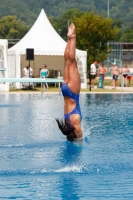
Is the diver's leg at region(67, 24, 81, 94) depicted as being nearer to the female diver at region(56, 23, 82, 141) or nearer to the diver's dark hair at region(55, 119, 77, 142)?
the female diver at region(56, 23, 82, 141)

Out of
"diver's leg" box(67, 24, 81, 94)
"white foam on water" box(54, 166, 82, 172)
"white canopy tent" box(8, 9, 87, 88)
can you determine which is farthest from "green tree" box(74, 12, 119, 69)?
"white foam on water" box(54, 166, 82, 172)

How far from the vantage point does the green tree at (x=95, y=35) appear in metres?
36.6

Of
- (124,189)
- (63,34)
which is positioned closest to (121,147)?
(124,189)

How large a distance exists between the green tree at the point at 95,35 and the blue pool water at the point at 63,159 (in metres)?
20.0

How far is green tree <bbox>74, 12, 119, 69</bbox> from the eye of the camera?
36.6m

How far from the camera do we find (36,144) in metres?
11.4

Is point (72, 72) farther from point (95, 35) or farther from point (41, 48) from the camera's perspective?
point (95, 35)

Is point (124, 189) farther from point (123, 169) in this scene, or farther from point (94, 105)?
point (94, 105)

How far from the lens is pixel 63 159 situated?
969 centimetres

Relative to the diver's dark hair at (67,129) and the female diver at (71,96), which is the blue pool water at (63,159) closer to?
the diver's dark hair at (67,129)

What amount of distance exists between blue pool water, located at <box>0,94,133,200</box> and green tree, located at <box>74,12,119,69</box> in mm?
19993

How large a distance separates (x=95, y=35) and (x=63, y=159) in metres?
27.6

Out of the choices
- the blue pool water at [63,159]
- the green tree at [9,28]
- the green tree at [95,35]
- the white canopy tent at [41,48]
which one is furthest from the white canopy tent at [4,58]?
the green tree at [9,28]

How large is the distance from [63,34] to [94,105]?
427 ft
